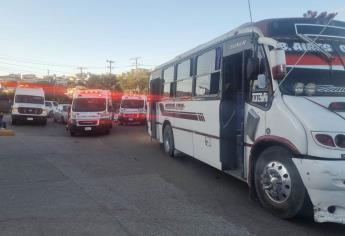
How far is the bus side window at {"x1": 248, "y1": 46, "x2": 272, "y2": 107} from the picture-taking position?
6.45m

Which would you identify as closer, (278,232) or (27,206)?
(278,232)

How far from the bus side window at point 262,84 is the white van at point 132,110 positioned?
21.8m

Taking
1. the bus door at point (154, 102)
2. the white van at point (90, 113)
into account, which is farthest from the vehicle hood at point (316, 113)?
the white van at point (90, 113)

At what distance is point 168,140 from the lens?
510 inches

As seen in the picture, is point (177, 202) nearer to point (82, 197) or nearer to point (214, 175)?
point (82, 197)

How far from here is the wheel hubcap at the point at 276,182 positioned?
599cm

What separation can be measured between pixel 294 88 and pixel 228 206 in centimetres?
225

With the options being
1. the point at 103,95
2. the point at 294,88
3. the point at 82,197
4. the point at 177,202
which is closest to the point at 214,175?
the point at 177,202

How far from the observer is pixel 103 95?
21641 millimetres

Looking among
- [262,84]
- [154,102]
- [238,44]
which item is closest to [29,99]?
[154,102]

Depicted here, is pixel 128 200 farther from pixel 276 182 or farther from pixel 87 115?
pixel 87 115

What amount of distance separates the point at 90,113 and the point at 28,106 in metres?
8.40

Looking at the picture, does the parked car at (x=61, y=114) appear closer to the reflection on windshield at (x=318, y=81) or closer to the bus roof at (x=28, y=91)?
the bus roof at (x=28, y=91)

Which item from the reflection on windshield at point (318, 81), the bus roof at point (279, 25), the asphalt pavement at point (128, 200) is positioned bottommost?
the asphalt pavement at point (128, 200)
